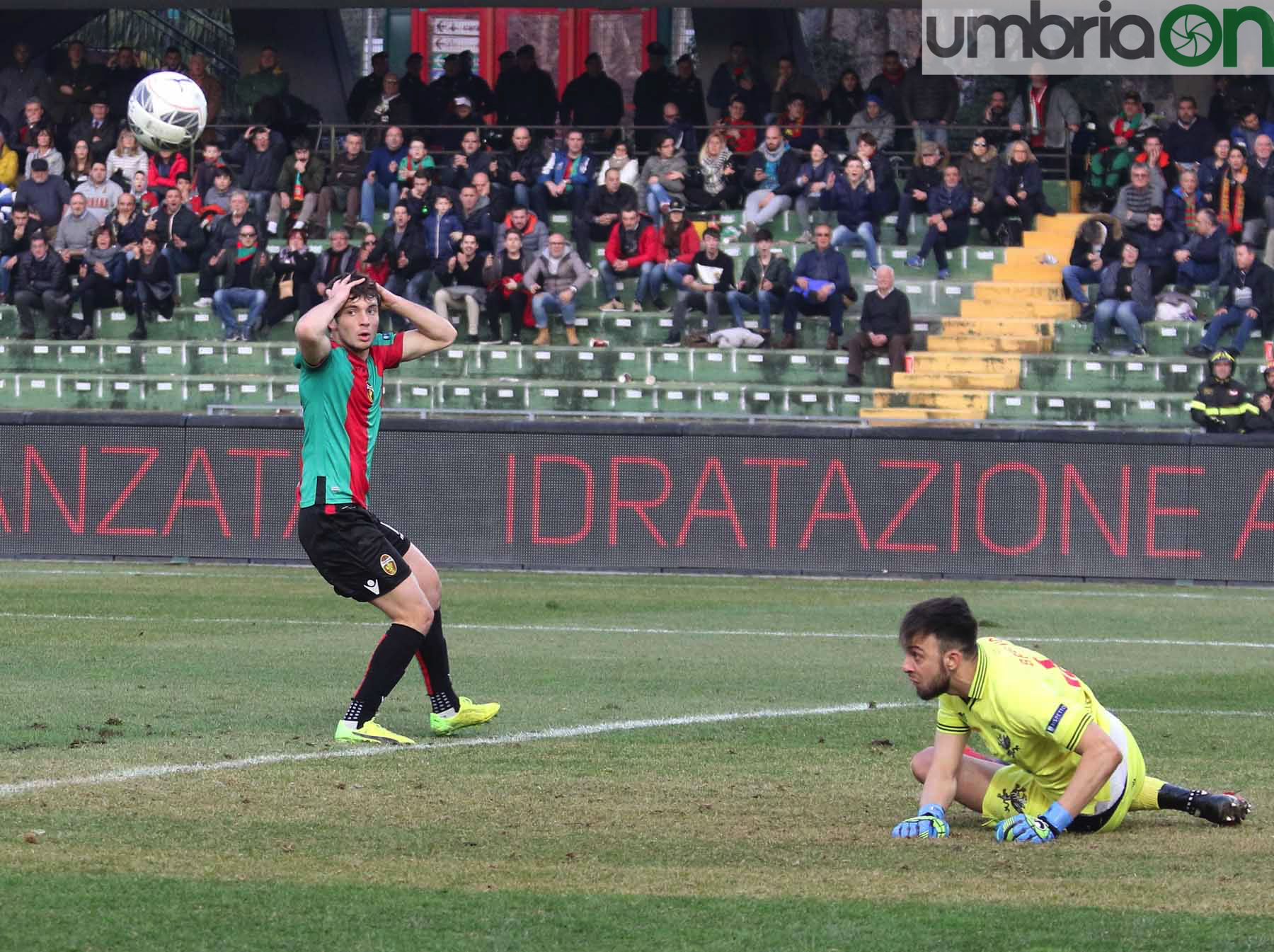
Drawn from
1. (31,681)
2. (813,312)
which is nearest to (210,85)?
(813,312)

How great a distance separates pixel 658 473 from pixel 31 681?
923 centimetres

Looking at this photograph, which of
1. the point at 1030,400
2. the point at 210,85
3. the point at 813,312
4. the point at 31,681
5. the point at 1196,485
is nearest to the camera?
the point at 31,681

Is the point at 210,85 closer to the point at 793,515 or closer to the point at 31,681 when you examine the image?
the point at 793,515

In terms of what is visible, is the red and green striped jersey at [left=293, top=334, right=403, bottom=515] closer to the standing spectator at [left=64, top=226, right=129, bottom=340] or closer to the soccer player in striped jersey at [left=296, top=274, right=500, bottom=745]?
the soccer player in striped jersey at [left=296, top=274, right=500, bottom=745]

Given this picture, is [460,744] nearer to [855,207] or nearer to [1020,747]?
[1020,747]

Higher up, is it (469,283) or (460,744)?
(469,283)

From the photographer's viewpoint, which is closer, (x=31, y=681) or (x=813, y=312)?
(x=31, y=681)

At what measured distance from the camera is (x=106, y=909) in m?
5.18

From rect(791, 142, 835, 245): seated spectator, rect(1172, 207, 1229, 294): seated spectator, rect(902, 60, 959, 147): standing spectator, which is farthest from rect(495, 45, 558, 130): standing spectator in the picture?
rect(1172, 207, 1229, 294): seated spectator

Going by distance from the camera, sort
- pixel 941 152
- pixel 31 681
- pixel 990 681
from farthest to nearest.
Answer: pixel 941 152
pixel 31 681
pixel 990 681

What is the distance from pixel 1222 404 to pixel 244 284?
38.9 feet

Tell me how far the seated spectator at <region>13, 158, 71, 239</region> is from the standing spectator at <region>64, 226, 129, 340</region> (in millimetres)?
1372

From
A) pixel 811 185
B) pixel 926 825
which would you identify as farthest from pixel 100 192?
pixel 926 825

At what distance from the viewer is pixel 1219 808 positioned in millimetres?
6570
